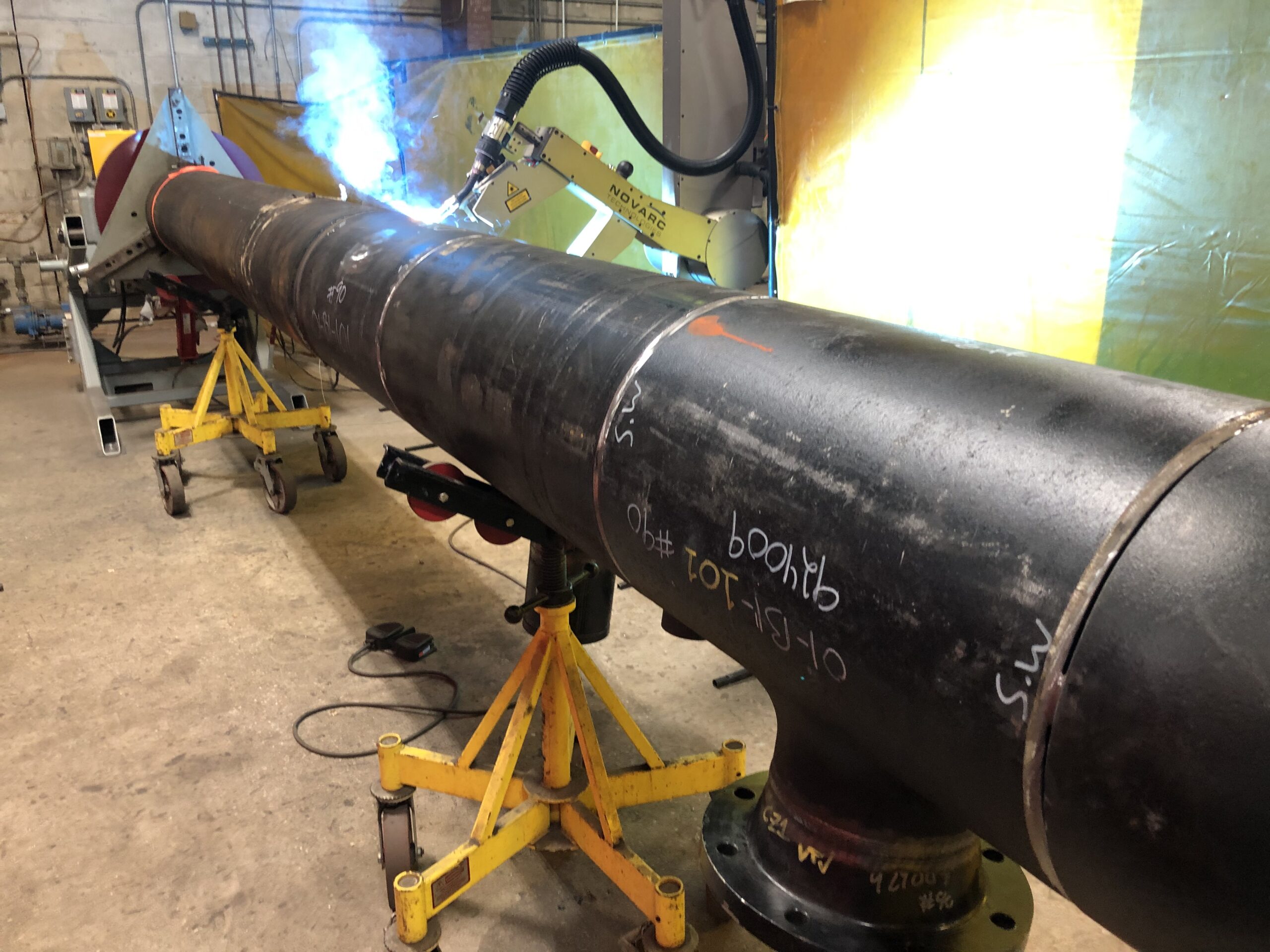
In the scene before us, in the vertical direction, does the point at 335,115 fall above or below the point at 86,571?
above

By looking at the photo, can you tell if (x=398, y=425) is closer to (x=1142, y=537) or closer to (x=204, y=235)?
(x=204, y=235)

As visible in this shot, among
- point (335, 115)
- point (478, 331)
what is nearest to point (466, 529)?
point (478, 331)

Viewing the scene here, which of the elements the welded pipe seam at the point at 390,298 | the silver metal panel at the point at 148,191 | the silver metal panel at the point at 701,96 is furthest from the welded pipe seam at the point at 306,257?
the silver metal panel at the point at 701,96

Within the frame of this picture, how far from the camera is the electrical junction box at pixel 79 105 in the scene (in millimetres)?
6781

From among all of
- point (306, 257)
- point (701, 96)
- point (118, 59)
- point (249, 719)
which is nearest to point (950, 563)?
point (306, 257)

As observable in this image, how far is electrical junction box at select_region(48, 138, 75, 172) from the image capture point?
6.85 metres

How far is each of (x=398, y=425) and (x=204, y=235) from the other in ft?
6.56

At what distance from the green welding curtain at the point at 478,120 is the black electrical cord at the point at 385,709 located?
3.36 metres

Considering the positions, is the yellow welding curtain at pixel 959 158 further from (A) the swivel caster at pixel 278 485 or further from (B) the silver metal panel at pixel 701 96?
(A) the swivel caster at pixel 278 485

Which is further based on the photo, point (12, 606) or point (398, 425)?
point (398, 425)

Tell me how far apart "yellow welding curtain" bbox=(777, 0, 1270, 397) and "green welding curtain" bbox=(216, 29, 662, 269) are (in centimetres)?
191

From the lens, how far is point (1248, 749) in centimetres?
45

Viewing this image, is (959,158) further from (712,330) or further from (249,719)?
(249,719)

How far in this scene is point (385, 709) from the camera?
2.22 m
